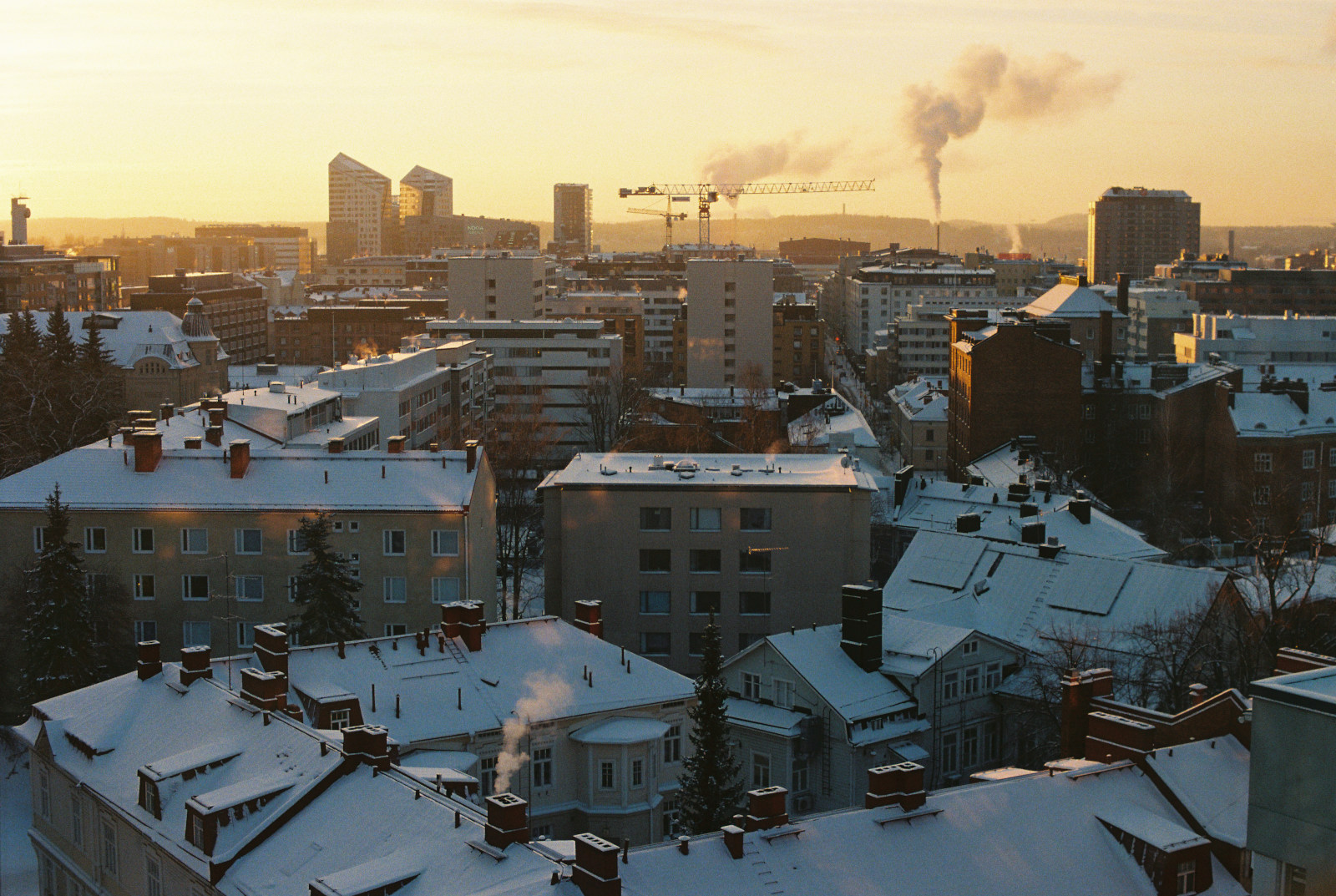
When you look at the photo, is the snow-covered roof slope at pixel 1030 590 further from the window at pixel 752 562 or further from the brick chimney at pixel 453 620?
the brick chimney at pixel 453 620

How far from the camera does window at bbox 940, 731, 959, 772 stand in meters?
39.2

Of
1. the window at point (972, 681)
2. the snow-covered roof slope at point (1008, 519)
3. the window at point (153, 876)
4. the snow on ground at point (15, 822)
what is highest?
the snow-covered roof slope at point (1008, 519)

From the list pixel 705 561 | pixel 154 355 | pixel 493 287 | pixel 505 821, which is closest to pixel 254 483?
pixel 705 561

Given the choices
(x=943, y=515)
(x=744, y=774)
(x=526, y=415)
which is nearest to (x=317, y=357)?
(x=526, y=415)

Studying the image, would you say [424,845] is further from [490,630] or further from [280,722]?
[490,630]

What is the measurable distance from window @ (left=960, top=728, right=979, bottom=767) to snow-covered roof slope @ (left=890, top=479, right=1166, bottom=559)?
10.6 m

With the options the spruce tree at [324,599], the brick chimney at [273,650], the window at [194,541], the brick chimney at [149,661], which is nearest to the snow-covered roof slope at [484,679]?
the brick chimney at [273,650]

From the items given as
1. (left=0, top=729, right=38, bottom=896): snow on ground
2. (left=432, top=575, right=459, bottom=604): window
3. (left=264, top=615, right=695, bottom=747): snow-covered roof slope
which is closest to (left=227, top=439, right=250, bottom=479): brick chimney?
(left=432, top=575, right=459, bottom=604): window

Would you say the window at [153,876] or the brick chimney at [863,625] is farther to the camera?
the brick chimney at [863,625]

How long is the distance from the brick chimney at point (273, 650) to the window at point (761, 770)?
486 inches

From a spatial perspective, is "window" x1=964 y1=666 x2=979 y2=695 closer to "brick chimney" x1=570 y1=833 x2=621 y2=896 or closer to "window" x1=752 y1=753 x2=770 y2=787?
"window" x1=752 y1=753 x2=770 y2=787

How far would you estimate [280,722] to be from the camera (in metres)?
25.9

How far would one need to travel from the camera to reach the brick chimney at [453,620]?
34.2m

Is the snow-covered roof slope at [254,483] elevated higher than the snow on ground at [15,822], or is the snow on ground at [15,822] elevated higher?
the snow-covered roof slope at [254,483]
